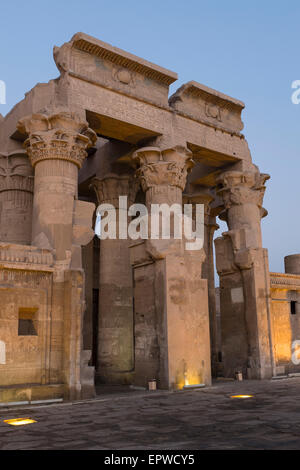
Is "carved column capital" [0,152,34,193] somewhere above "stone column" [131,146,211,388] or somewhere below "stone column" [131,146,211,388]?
above

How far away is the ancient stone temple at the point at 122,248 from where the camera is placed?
999 centimetres

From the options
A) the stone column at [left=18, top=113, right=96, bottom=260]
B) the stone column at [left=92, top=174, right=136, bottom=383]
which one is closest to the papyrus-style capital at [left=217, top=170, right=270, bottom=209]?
the stone column at [left=92, top=174, right=136, bottom=383]

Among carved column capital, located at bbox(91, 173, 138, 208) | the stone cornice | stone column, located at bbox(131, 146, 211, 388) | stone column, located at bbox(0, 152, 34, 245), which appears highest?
the stone cornice

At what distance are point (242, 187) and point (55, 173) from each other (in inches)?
267

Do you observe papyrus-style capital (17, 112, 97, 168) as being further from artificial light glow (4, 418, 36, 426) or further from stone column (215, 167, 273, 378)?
artificial light glow (4, 418, 36, 426)

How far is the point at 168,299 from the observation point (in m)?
11.7

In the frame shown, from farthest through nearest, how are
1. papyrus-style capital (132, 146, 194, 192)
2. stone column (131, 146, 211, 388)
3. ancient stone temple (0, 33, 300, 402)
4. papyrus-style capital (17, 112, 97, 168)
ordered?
papyrus-style capital (132, 146, 194, 192) < stone column (131, 146, 211, 388) < papyrus-style capital (17, 112, 97, 168) < ancient stone temple (0, 33, 300, 402)

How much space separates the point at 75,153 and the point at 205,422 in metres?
7.13

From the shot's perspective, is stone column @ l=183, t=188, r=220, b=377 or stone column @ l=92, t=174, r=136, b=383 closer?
stone column @ l=92, t=174, r=136, b=383

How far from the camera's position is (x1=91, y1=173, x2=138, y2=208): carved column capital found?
614 inches

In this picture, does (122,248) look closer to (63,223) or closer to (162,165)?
(162,165)

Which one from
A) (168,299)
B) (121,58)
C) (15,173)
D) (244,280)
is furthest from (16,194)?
(244,280)

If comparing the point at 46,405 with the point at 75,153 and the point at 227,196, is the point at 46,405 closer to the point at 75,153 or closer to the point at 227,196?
the point at 75,153
